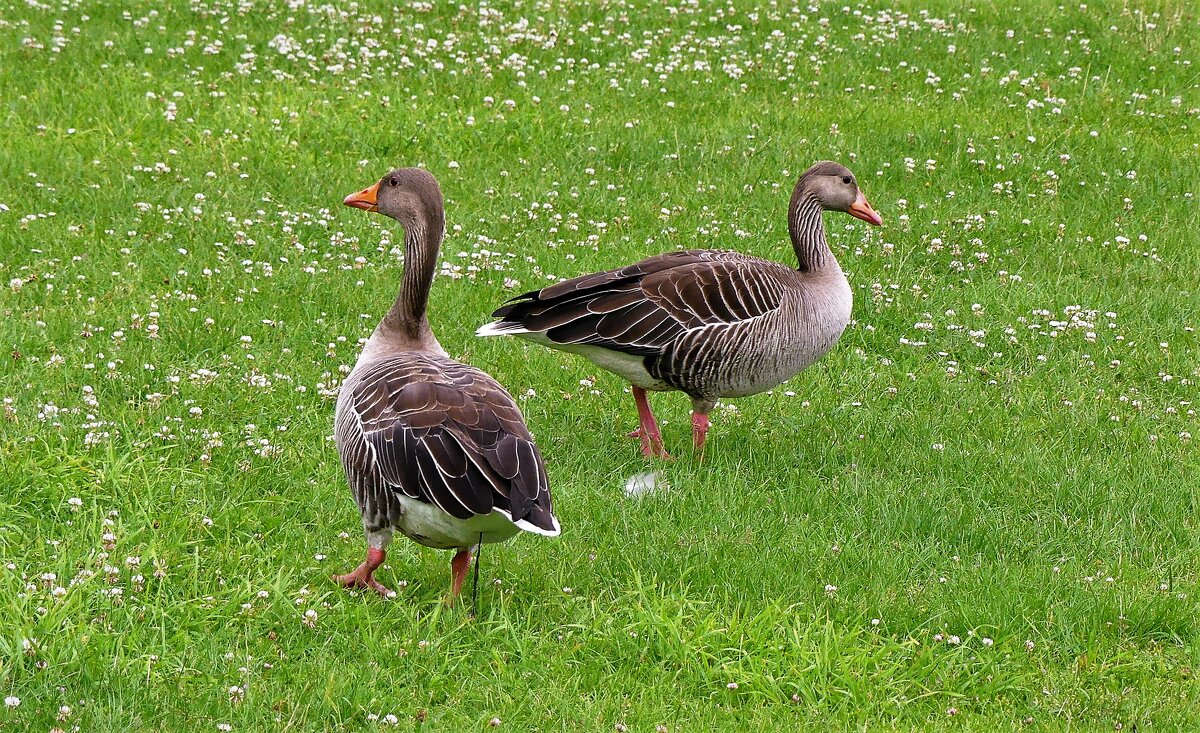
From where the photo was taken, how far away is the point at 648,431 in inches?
284

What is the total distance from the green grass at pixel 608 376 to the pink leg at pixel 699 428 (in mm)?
138

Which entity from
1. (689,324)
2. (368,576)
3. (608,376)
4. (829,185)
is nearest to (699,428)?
(689,324)

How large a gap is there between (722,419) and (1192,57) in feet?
30.7

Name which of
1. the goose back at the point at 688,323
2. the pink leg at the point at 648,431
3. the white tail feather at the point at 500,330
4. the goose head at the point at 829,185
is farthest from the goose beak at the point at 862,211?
the white tail feather at the point at 500,330

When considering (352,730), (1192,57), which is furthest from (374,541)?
(1192,57)

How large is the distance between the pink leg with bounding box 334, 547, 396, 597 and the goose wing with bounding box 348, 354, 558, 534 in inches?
15.5

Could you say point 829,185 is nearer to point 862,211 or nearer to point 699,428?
point 862,211

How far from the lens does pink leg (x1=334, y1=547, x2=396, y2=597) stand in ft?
17.4

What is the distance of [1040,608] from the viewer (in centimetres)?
553

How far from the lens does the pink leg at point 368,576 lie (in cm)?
530

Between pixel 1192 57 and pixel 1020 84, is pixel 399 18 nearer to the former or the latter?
pixel 1020 84

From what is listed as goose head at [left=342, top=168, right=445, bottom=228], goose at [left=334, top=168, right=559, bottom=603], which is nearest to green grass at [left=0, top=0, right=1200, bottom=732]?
goose at [left=334, top=168, right=559, bottom=603]

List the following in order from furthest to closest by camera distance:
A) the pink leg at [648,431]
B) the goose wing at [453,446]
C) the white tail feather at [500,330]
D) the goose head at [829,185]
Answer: the goose head at [829,185], the pink leg at [648,431], the white tail feather at [500,330], the goose wing at [453,446]

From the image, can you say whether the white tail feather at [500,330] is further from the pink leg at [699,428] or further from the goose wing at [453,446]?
the goose wing at [453,446]
